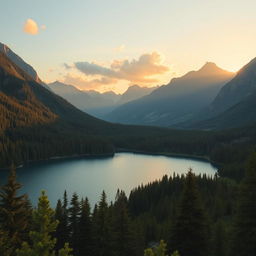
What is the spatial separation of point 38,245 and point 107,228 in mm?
23318

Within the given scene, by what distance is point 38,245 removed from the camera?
17.0m

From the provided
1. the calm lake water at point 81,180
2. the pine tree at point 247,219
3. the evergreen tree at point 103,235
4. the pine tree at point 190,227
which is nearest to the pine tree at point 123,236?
the evergreen tree at point 103,235

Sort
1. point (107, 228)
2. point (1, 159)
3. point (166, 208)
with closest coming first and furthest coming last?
point (107, 228) → point (166, 208) → point (1, 159)

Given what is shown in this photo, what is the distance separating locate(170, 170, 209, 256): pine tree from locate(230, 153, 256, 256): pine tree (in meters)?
3.02

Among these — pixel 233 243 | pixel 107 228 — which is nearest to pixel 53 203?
pixel 107 228

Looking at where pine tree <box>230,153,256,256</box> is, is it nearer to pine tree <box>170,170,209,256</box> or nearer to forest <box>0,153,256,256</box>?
forest <box>0,153,256,256</box>

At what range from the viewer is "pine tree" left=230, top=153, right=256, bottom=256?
92.6ft

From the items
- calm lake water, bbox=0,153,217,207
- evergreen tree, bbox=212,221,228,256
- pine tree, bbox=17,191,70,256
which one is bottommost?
calm lake water, bbox=0,153,217,207

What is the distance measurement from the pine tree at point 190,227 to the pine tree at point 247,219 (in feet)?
9.90

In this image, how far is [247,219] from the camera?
28516 millimetres

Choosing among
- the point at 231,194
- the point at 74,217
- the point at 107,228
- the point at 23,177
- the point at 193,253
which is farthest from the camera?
the point at 23,177

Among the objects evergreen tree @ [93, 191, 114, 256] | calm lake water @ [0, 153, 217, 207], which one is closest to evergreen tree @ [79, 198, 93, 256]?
evergreen tree @ [93, 191, 114, 256]

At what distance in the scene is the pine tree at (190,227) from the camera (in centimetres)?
2823

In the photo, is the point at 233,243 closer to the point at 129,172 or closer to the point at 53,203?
the point at 53,203
